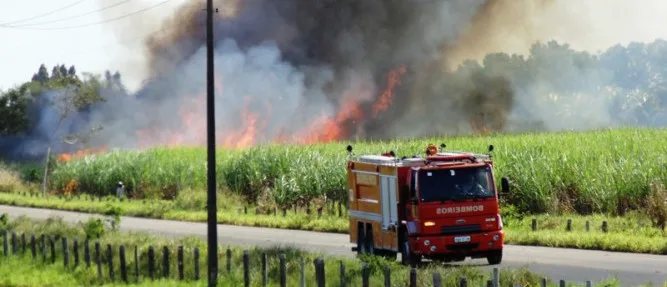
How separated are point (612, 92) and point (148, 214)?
169 feet

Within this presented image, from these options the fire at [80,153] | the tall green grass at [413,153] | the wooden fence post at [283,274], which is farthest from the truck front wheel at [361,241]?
the fire at [80,153]

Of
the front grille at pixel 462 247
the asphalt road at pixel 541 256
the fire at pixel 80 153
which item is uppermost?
the fire at pixel 80 153

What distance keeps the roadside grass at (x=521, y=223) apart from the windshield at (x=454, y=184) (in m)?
5.32

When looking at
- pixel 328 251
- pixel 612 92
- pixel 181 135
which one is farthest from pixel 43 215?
pixel 612 92

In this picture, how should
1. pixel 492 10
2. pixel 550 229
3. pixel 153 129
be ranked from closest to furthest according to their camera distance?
pixel 550 229
pixel 492 10
pixel 153 129

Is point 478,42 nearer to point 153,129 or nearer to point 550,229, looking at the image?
point 153,129

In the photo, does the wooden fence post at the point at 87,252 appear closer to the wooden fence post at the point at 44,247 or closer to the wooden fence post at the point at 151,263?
the wooden fence post at the point at 151,263

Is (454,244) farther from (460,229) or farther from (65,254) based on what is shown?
(65,254)

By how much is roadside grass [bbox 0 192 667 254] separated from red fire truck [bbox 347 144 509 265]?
5230 mm

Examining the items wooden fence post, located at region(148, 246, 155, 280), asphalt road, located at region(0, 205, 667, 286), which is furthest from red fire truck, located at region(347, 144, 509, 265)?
wooden fence post, located at region(148, 246, 155, 280)

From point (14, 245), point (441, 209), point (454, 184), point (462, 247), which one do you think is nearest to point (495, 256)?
point (462, 247)

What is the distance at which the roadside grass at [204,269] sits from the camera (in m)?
21.8

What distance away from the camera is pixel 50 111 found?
8188 centimetres

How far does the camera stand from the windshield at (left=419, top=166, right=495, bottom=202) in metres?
26.3
